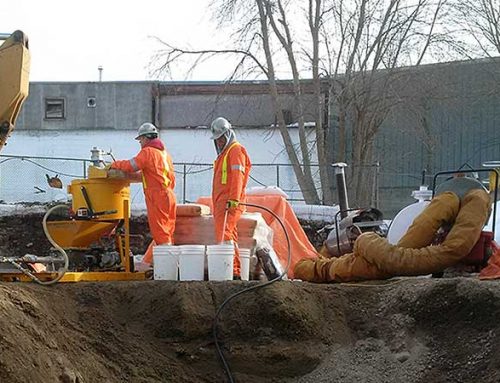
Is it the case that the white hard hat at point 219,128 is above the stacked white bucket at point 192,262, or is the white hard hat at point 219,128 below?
above

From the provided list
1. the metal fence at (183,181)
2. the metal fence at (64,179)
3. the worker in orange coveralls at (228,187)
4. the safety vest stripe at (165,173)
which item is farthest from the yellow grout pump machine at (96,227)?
the metal fence at (64,179)

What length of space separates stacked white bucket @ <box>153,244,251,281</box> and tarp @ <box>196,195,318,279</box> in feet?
9.06

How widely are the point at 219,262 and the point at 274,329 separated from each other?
141cm

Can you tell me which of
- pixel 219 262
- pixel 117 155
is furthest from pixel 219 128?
pixel 117 155

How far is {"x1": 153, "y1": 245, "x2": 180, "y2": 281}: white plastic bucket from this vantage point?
9.15 meters

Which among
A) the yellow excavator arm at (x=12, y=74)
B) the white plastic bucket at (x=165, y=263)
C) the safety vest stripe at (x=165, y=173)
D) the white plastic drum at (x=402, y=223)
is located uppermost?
the yellow excavator arm at (x=12, y=74)

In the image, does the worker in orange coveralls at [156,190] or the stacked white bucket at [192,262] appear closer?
the stacked white bucket at [192,262]

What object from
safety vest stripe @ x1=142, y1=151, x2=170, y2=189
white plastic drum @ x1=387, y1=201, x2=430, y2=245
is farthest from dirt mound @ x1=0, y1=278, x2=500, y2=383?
white plastic drum @ x1=387, y1=201, x2=430, y2=245

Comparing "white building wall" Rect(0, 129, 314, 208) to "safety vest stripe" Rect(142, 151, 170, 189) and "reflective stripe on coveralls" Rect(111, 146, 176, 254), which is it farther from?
"reflective stripe on coveralls" Rect(111, 146, 176, 254)

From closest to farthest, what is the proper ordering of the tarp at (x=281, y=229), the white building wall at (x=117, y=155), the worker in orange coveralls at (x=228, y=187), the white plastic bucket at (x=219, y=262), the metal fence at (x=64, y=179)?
the white plastic bucket at (x=219, y=262), the worker in orange coveralls at (x=228, y=187), the tarp at (x=281, y=229), the metal fence at (x=64, y=179), the white building wall at (x=117, y=155)

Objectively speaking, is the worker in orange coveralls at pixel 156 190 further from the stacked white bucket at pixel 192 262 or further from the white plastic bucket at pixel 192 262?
the white plastic bucket at pixel 192 262

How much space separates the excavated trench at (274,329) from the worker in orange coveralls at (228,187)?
154 centimetres

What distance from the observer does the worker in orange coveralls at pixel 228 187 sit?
980 centimetres

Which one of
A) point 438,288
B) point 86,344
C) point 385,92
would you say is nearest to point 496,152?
point 385,92
